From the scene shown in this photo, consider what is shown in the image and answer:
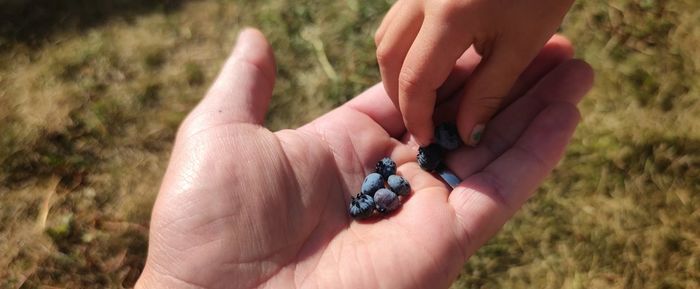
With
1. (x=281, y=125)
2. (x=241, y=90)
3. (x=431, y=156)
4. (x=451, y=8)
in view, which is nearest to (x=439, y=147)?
(x=431, y=156)

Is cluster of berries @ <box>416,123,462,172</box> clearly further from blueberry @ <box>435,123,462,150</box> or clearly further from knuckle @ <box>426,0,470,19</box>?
knuckle @ <box>426,0,470,19</box>

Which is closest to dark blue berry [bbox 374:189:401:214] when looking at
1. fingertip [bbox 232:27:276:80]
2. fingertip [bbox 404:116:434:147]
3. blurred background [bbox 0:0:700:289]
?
fingertip [bbox 404:116:434:147]

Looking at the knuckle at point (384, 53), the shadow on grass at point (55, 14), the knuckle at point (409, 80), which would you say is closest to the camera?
the knuckle at point (409, 80)

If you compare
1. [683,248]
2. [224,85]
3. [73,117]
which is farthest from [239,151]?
[683,248]

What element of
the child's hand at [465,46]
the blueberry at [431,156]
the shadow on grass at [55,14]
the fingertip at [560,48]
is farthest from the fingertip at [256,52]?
the shadow on grass at [55,14]

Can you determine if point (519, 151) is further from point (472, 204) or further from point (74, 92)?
point (74, 92)

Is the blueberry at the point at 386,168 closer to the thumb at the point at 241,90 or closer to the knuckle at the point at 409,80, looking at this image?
the knuckle at the point at 409,80
